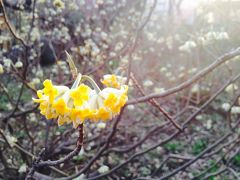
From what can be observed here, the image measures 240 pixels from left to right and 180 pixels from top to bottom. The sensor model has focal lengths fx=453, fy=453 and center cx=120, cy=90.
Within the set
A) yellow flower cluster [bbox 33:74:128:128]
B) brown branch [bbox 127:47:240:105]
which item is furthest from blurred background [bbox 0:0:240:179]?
yellow flower cluster [bbox 33:74:128:128]

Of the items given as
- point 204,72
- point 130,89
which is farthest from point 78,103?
point 130,89

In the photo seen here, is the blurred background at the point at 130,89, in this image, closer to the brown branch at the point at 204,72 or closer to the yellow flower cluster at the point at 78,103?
the brown branch at the point at 204,72

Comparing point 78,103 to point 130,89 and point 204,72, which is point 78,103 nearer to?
point 204,72

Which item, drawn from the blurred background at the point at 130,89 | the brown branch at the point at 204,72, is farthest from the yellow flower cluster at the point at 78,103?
the blurred background at the point at 130,89

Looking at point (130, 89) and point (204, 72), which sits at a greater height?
point (130, 89)

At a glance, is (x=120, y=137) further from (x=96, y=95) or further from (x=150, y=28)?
(x=96, y=95)

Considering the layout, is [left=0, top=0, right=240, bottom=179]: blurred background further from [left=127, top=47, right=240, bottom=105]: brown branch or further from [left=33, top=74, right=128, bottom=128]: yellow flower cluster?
[left=33, top=74, right=128, bottom=128]: yellow flower cluster

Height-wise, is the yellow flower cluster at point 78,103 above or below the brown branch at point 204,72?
below
